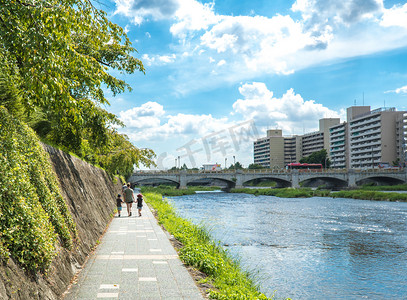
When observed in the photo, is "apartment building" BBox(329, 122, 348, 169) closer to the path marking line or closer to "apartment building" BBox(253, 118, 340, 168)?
"apartment building" BBox(253, 118, 340, 168)

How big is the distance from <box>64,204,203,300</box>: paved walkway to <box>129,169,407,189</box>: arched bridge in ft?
206

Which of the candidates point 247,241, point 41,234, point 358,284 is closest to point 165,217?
point 247,241

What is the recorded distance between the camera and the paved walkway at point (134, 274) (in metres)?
6.11

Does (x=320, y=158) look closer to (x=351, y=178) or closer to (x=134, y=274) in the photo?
(x=351, y=178)

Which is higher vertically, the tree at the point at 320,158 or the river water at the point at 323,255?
the tree at the point at 320,158

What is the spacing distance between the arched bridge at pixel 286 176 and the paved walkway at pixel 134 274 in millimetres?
62671

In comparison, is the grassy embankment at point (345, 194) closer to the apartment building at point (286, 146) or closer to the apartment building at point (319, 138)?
the apartment building at point (319, 138)

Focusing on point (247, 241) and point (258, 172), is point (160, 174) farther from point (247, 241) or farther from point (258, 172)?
point (247, 241)

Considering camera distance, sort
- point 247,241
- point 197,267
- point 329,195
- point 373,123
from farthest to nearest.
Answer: point 373,123 → point 329,195 → point 247,241 → point 197,267

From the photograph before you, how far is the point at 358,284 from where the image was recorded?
11.5 meters

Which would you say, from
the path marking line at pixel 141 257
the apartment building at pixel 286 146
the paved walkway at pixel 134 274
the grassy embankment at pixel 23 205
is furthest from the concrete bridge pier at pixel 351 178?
the grassy embankment at pixel 23 205

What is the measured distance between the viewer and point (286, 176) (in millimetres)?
78312

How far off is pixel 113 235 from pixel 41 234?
7.74 m

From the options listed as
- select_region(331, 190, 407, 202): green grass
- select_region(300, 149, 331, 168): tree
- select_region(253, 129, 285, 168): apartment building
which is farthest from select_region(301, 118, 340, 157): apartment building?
select_region(331, 190, 407, 202): green grass
